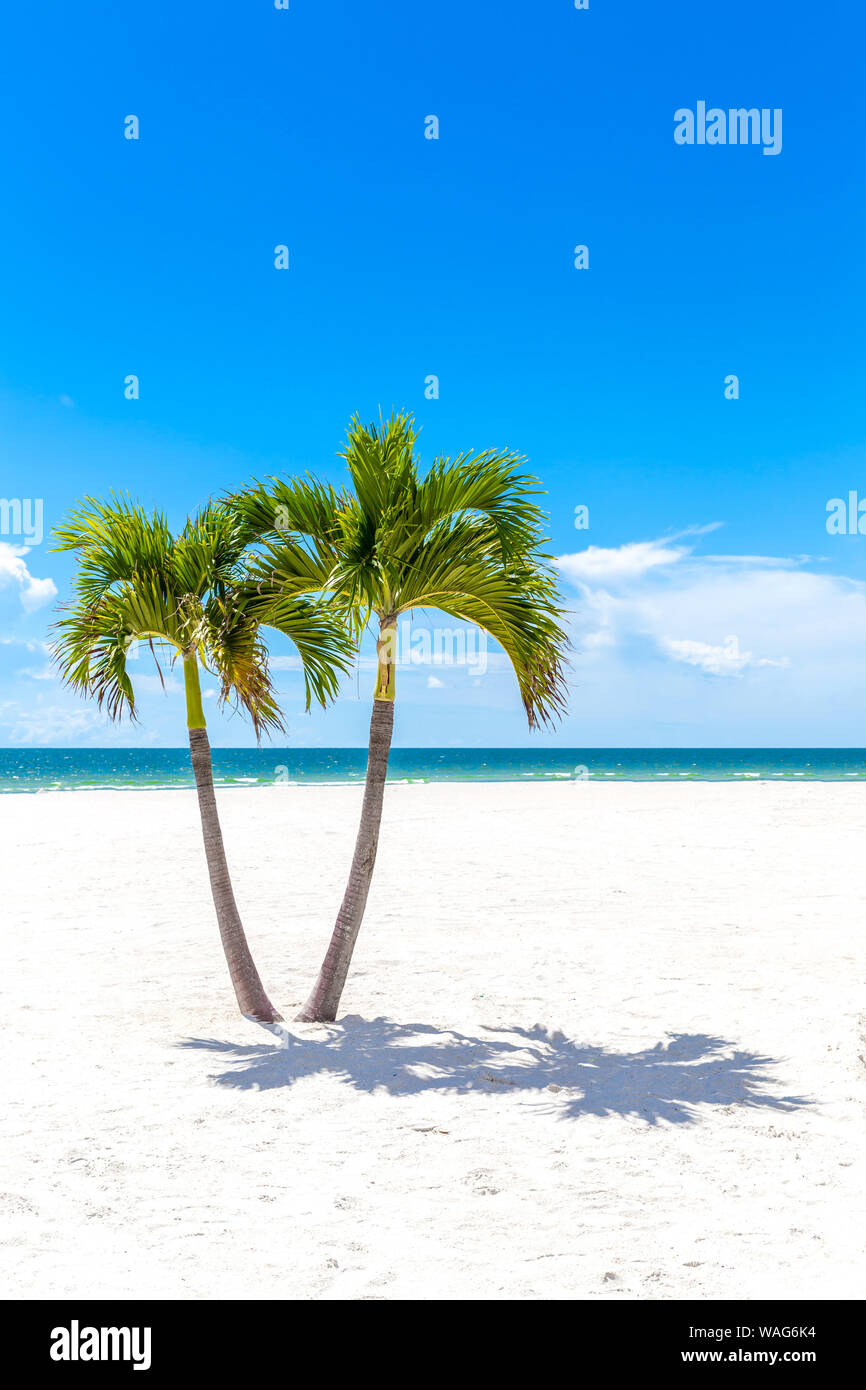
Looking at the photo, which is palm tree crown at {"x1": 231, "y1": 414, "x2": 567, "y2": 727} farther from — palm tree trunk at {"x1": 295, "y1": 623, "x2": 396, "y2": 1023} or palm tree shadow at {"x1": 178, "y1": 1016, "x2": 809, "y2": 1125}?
palm tree shadow at {"x1": 178, "y1": 1016, "x2": 809, "y2": 1125}

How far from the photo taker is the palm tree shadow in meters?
6.00

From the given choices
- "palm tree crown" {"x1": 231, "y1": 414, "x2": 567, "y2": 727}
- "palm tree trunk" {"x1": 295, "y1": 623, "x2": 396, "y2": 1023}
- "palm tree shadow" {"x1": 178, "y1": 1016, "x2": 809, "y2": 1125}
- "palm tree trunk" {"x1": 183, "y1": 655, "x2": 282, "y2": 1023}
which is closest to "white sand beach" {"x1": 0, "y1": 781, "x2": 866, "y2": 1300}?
"palm tree shadow" {"x1": 178, "y1": 1016, "x2": 809, "y2": 1125}

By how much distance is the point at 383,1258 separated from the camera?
3.99 metres

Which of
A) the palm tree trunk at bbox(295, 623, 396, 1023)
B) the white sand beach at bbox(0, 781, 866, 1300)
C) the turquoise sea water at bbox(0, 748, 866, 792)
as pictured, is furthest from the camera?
the turquoise sea water at bbox(0, 748, 866, 792)

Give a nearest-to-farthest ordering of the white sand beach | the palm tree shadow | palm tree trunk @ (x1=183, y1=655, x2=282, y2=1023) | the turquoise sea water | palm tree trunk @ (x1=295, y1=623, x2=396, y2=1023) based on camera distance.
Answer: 1. the white sand beach
2. the palm tree shadow
3. palm tree trunk @ (x1=295, y1=623, x2=396, y2=1023)
4. palm tree trunk @ (x1=183, y1=655, x2=282, y2=1023)
5. the turquoise sea water

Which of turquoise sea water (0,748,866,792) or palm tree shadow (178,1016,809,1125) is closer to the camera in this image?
palm tree shadow (178,1016,809,1125)

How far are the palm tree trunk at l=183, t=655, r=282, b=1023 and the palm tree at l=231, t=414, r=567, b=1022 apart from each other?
0.59m

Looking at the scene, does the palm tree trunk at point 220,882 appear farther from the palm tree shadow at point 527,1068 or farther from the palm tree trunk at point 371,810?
the palm tree trunk at point 371,810

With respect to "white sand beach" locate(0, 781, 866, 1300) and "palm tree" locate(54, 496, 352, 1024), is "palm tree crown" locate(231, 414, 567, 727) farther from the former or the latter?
"white sand beach" locate(0, 781, 866, 1300)

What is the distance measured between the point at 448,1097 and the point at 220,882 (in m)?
2.69

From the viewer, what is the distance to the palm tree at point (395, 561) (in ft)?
21.7

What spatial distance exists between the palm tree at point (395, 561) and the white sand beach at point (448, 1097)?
1549mm

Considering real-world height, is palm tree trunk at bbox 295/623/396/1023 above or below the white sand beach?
above
